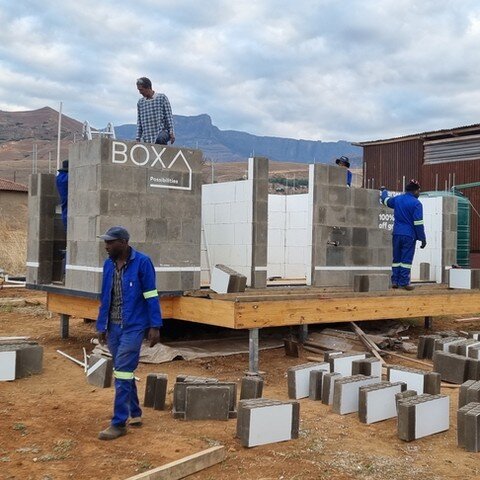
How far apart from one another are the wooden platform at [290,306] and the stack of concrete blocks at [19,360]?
118 cm

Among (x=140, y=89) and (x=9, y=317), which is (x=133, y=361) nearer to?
(x=140, y=89)

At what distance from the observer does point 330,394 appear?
7086 mm

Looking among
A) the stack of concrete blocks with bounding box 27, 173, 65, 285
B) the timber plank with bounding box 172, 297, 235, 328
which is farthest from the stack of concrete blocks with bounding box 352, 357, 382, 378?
the stack of concrete blocks with bounding box 27, 173, 65, 285

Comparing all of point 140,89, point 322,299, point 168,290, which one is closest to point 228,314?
point 168,290

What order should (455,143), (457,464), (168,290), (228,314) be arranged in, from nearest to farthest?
(457,464)
(228,314)
(168,290)
(455,143)

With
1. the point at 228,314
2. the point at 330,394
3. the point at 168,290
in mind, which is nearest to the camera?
the point at 330,394

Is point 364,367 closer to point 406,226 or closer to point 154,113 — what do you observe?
point 406,226

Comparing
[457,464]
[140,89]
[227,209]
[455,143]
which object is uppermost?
[455,143]

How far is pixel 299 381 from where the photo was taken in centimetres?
741

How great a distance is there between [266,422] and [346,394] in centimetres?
146

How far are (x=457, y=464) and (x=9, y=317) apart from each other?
1099 centimetres

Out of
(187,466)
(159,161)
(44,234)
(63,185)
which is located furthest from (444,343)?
(44,234)

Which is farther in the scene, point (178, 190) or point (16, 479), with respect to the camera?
point (178, 190)

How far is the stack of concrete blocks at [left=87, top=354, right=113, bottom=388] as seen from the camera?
764 centimetres
